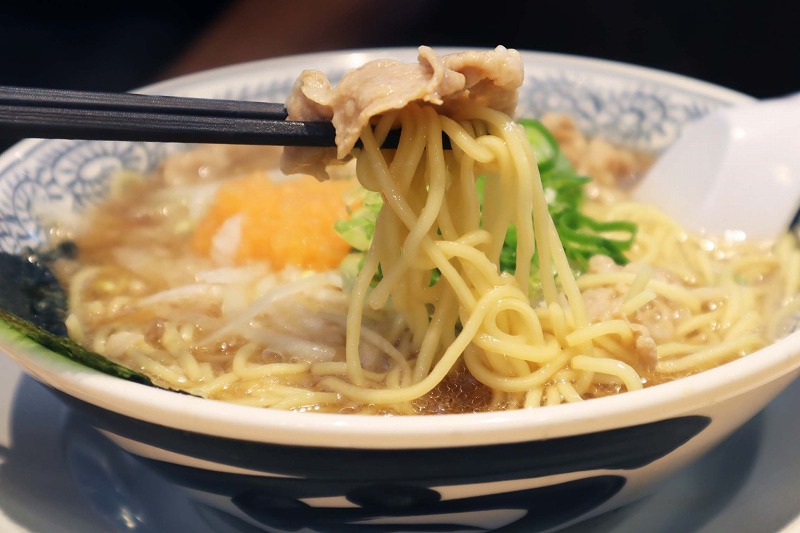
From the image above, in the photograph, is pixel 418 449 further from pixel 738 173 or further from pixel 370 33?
pixel 370 33

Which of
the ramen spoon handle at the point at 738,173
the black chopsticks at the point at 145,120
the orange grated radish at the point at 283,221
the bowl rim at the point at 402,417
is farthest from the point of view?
the ramen spoon handle at the point at 738,173

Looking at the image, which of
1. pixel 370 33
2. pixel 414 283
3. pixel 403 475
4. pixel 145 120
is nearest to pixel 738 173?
pixel 414 283

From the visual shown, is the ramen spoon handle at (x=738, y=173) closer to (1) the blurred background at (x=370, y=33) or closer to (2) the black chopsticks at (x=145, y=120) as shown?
(2) the black chopsticks at (x=145, y=120)

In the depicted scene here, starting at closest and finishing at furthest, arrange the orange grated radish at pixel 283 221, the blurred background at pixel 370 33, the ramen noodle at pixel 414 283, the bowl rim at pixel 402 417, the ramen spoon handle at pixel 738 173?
the bowl rim at pixel 402 417 < the ramen noodle at pixel 414 283 < the orange grated radish at pixel 283 221 < the ramen spoon handle at pixel 738 173 < the blurred background at pixel 370 33

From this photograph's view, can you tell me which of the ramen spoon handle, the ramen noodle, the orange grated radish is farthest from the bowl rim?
the ramen spoon handle

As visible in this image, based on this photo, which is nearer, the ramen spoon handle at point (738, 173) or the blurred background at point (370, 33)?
the ramen spoon handle at point (738, 173)

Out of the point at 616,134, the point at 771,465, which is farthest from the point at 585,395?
the point at 616,134

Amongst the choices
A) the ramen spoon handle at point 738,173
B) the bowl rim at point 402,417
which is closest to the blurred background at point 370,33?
the ramen spoon handle at point 738,173

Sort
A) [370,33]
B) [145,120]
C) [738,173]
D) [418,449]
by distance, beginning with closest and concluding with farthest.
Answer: [418,449]
[145,120]
[738,173]
[370,33]
